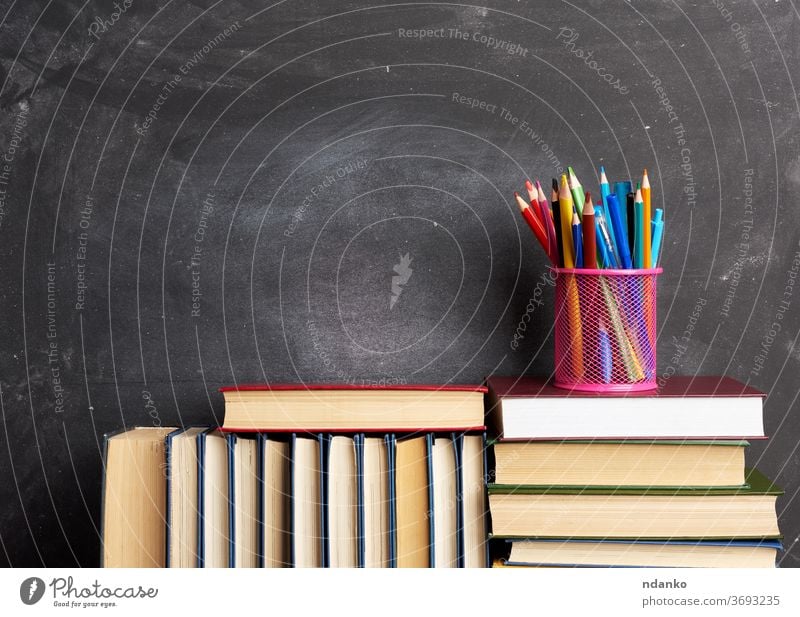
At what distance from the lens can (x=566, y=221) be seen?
93cm

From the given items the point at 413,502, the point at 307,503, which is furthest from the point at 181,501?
the point at 413,502

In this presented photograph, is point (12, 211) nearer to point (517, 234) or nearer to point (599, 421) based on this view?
point (517, 234)

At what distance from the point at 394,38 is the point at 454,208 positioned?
242mm

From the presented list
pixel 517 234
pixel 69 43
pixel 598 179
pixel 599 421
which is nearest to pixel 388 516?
pixel 599 421

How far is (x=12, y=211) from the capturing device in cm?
113

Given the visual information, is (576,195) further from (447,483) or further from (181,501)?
(181,501)

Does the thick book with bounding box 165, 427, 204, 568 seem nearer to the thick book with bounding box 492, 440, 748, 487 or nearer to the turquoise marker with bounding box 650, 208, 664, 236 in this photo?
the thick book with bounding box 492, 440, 748, 487
